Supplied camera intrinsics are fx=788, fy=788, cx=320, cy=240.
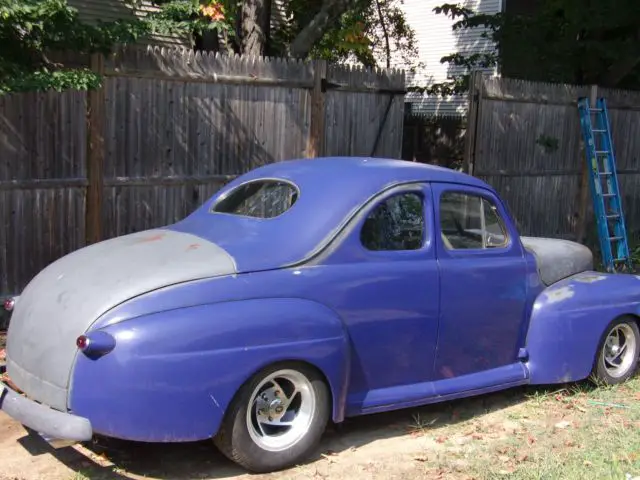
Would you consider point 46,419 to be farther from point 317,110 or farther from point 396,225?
point 317,110

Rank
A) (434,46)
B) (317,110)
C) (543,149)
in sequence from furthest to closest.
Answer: (434,46) < (543,149) < (317,110)

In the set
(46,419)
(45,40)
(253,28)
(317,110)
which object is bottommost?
(46,419)

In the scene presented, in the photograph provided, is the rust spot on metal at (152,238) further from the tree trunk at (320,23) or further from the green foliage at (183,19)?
the tree trunk at (320,23)

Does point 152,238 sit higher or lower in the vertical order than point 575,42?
lower

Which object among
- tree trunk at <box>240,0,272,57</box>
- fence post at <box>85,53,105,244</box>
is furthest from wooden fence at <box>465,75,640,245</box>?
fence post at <box>85,53,105,244</box>

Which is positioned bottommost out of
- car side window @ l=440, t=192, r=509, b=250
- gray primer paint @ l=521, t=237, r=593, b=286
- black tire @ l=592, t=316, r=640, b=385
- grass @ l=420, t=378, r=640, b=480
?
grass @ l=420, t=378, r=640, b=480

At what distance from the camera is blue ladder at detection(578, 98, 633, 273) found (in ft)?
36.6

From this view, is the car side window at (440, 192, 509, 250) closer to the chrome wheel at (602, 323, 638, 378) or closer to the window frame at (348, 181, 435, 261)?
the window frame at (348, 181, 435, 261)

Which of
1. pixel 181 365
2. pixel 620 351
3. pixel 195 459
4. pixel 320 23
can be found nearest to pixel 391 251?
pixel 181 365

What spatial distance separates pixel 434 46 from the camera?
76.1 feet

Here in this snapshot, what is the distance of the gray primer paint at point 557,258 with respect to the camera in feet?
18.8

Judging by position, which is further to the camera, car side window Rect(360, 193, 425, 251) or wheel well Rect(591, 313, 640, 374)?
wheel well Rect(591, 313, 640, 374)

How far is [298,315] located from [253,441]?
72 cm

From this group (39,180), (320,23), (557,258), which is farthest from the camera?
(320,23)
